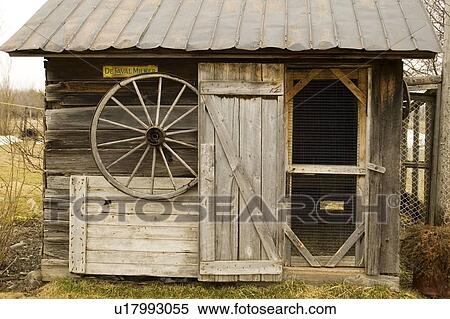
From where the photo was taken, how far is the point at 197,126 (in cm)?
578

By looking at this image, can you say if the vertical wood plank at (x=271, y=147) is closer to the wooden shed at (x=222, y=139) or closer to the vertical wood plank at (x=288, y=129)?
the wooden shed at (x=222, y=139)

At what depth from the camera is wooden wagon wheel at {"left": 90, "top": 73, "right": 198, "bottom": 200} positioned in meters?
5.62

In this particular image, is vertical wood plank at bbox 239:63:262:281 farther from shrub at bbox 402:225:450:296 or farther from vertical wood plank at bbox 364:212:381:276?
shrub at bbox 402:225:450:296

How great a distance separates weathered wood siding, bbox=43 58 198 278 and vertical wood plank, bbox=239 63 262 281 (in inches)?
23.5

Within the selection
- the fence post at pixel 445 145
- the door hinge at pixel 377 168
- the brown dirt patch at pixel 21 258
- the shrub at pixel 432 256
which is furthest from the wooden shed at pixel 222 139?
the fence post at pixel 445 145

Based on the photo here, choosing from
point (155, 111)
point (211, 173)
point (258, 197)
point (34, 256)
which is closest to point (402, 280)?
point (258, 197)

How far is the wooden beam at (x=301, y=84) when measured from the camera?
5648 millimetres

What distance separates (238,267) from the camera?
5652mm

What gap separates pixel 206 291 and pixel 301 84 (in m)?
2.61

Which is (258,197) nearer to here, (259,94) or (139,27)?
(259,94)

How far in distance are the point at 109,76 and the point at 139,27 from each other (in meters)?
0.66

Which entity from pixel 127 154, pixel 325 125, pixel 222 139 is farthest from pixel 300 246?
pixel 127 154

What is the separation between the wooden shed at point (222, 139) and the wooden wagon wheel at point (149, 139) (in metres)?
0.02

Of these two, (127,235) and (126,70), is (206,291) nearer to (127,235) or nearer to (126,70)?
(127,235)
